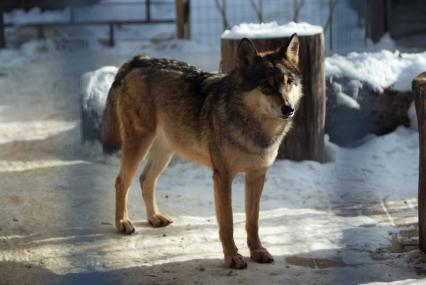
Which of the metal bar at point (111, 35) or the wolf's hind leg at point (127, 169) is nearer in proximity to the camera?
the wolf's hind leg at point (127, 169)

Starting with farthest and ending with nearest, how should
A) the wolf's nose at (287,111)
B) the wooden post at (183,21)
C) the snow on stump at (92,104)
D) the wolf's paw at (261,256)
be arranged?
1. the wooden post at (183,21)
2. the snow on stump at (92,104)
3. the wolf's paw at (261,256)
4. the wolf's nose at (287,111)

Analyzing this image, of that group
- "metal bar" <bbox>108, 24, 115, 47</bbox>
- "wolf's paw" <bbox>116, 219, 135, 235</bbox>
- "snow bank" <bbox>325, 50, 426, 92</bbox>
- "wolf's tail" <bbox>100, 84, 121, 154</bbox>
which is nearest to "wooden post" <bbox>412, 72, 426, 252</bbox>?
"wolf's paw" <bbox>116, 219, 135, 235</bbox>

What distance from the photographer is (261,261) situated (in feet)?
16.2

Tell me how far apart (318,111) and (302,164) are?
0.41 meters

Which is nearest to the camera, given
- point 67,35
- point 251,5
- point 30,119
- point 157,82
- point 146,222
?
point 157,82

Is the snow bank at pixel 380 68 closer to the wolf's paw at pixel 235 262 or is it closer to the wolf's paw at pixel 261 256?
the wolf's paw at pixel 261 256

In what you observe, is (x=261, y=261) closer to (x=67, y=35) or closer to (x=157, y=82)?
(x=157, y=82)

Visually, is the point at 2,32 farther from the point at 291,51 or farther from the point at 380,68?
the point at 291,51

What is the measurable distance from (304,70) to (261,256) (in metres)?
2.05

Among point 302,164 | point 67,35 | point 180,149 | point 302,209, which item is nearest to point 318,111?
point 302,164

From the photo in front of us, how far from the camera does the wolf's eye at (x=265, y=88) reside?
4586mm

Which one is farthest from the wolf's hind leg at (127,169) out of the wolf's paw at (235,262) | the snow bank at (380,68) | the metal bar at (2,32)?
the metal bar at (2,32)

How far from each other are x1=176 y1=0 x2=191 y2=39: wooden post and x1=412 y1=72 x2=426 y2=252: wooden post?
6.95 m

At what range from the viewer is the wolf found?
471 centimetres
